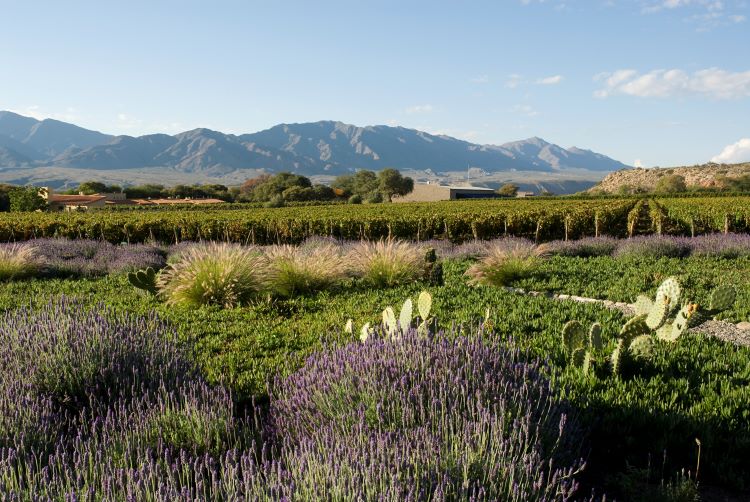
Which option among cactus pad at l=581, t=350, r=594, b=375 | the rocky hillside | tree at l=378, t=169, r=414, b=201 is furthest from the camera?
the rocky hillside

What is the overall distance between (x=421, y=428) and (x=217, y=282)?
5962 mm

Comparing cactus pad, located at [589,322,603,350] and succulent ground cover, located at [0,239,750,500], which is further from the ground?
cactus pad, located at [589,322,603,350]

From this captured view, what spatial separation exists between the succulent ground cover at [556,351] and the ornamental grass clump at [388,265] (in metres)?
0.24

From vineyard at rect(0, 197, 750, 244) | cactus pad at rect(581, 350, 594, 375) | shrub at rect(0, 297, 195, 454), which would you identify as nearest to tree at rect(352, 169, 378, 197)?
vineyard at rect(0, 197, 750, 244)

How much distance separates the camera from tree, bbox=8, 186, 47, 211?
2275 inches

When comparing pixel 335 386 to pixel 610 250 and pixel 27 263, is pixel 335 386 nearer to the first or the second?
pixel 27 263

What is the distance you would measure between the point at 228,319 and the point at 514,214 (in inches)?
711

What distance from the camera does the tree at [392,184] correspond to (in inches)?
3784

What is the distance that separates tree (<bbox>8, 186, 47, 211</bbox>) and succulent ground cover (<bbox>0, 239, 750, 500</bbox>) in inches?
2214

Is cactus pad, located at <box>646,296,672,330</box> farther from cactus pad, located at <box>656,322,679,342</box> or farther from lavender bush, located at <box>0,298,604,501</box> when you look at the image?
lavender bush, located at <box>0,298,604,501</box>

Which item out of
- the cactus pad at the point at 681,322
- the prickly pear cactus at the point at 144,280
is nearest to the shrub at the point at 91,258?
the prickly pear cactus at the point at 144,280

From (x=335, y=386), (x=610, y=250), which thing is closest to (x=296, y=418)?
(x=335, y=386)

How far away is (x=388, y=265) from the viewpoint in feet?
30.4

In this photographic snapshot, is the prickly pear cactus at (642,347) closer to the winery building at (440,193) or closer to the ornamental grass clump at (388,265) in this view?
the ornamental grass clump at (388,265)
